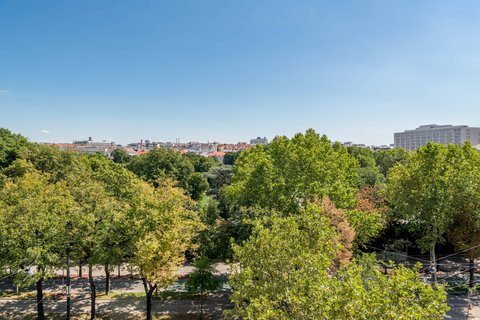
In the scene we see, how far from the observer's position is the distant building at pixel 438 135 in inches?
5974

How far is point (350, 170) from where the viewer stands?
24594 millimetres

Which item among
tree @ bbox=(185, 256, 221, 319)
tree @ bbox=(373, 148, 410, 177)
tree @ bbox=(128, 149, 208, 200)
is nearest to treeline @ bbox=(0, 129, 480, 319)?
tree @ bbox=(185, 256, 221, 319)

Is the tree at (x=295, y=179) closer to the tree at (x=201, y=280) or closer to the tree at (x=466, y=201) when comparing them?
the tree at (x=201, y=280)

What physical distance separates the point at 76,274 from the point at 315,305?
Result: 966 inches

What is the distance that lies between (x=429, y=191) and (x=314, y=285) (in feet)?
50.5

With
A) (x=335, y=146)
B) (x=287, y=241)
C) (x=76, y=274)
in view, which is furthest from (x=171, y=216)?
(x=335, y=146)

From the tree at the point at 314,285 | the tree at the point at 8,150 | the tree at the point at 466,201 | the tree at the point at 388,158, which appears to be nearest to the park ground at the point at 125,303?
the tree at the point at 466,201

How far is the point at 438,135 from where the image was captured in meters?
160

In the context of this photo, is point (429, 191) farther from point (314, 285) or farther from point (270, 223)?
point (314, 285)

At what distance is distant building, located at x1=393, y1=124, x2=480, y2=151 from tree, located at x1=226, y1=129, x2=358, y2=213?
161599 millimetres

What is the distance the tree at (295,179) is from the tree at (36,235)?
11636 millimetres

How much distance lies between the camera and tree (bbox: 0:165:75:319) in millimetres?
15719

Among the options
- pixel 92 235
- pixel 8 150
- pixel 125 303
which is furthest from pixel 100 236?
pixel 8 150

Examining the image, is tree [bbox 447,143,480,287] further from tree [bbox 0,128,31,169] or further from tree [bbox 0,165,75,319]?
tree [bbox 0,128,31,169]
